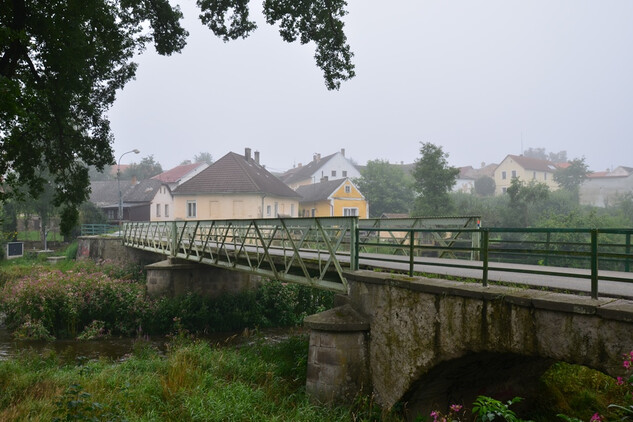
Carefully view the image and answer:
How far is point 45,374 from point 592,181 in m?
88.8

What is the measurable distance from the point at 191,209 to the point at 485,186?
63452mm

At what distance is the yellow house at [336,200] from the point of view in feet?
167

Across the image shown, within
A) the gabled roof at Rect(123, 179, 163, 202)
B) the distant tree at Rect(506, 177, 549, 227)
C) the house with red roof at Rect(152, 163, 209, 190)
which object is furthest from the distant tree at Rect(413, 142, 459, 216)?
the gabled roof at Rect(123, 179, 163, 202)

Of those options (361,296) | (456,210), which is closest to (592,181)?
(456,210)

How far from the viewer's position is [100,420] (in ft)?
21.5

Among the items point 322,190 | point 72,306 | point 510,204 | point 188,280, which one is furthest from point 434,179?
point 72,306

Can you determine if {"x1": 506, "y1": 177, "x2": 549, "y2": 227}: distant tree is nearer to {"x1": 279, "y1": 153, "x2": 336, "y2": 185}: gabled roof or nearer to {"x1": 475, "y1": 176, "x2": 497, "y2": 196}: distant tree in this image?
{"x1": 279, "y1": 153, "x2": 336, "y2": 185}: gabled roof

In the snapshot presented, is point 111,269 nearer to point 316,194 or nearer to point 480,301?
point 480,301

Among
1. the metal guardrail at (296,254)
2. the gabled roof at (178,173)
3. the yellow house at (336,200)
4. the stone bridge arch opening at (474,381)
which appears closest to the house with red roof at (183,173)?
the gabled roof at (178,173)

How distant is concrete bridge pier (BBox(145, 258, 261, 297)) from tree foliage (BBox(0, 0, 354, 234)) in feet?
24.9

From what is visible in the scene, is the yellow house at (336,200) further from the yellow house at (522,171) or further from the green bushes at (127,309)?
the yellow house at (522,171)

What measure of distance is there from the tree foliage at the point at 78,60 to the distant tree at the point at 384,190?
49.7 metres

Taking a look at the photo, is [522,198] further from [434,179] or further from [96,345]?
[96,345]

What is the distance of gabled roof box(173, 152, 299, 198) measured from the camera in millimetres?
40594
